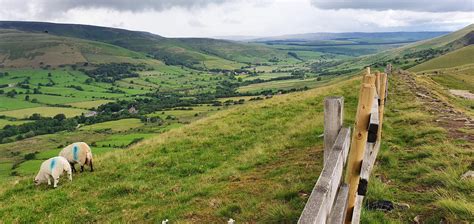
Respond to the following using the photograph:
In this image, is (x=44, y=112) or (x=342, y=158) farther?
(x=44, y=112)

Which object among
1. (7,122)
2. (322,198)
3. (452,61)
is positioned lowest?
(7,122)

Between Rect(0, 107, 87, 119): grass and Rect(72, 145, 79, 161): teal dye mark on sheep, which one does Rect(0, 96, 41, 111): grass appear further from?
Rect(72, 145, 79, 161): teal dye mark on sheep

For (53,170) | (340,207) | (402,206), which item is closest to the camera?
(340,207)

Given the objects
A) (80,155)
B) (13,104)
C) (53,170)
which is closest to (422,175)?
(53,170)

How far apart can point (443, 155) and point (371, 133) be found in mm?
5266

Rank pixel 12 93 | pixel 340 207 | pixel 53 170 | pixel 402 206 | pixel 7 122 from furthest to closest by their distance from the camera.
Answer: pixel 12 93, pixel 7 122, pixel 53 170, pixel 402 206, pixel 340 207

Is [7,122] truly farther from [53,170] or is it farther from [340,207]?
[340,207]

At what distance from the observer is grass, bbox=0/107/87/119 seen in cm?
12836

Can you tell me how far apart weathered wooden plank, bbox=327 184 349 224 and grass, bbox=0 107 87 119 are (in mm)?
136600

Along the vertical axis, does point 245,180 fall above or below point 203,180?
above

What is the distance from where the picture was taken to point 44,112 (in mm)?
131500

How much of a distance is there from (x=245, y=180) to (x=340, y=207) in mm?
5917

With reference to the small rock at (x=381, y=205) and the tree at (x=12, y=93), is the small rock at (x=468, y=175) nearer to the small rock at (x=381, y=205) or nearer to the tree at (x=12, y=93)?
the small rock at (x=381, y=205)

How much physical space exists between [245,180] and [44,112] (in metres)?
142
